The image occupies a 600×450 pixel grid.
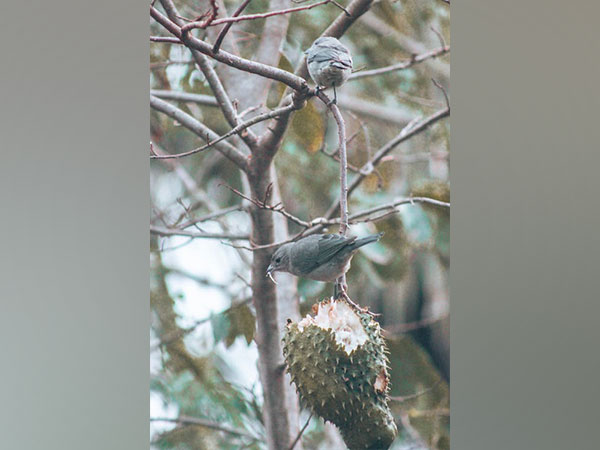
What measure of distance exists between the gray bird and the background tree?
0.08ft

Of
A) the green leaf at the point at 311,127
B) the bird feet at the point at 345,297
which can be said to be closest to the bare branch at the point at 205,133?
the green leaf at the point at 311,127

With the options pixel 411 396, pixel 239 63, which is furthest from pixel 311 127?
pixel 411 396

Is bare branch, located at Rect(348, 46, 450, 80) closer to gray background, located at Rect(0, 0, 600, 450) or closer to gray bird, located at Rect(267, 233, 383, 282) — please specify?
gray background, located at Rect(0, 0, 600, 450)

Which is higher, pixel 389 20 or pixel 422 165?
pixel 389 20

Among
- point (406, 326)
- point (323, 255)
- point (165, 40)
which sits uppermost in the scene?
point (165, 40)

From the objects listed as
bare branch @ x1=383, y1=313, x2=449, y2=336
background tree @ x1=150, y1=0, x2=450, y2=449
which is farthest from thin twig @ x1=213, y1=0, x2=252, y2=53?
bare branch @ x1=383, y1=313, x2=449, y2=336

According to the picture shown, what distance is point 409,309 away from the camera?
197cm

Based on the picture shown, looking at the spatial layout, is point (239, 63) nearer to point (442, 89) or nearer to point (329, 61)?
point (329, 61)
